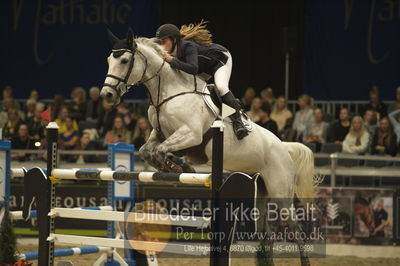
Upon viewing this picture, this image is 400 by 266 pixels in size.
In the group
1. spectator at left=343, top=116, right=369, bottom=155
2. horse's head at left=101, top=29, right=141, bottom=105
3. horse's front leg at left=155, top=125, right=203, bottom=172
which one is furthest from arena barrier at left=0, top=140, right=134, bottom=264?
spectator at left=343, top=116, right=369, bottom=155

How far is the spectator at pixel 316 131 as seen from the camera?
9.77 meters

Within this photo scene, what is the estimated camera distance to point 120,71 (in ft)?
17.7

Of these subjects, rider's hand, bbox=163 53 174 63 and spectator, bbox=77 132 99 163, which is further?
spectator, bbox=77 132 99 163

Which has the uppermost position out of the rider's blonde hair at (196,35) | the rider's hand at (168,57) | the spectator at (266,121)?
the rider's blonde hair at (196,35)

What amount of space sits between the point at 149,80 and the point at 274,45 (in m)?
7.06

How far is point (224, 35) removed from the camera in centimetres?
1263

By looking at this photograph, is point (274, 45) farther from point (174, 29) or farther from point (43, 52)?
point (174, 29)

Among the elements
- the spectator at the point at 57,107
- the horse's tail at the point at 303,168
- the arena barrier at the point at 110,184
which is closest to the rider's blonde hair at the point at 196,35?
the arena barrier at the point at 110,184

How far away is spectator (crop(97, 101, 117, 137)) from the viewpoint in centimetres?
1050

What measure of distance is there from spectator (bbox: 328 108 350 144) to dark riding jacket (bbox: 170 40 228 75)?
13.2 feet

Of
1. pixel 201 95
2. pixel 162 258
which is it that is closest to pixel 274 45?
pixel 162 258

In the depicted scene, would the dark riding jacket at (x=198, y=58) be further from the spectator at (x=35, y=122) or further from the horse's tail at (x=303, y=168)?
the spectator at (x=35, y=122)

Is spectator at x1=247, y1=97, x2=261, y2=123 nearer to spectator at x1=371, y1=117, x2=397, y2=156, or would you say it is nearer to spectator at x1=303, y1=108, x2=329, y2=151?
spectator at x1=303, y1=108, x2=329, y2=151

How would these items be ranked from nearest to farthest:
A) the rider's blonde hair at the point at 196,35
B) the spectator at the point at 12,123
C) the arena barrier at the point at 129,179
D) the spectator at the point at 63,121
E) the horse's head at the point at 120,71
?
1. the arena barrier at the point at 129,179
2. the horse's head at the point at 120,71
3. the rider's blonde hair at the point at 196,35
4. the spectator at the point at 12,123
5. the spectator at the point at 63,121
